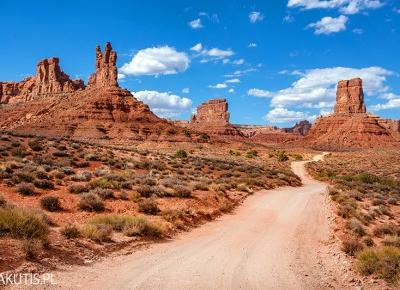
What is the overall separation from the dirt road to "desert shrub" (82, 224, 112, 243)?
1106 mm

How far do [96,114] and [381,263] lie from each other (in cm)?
9719

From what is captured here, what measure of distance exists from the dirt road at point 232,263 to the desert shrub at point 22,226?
1.55 meters

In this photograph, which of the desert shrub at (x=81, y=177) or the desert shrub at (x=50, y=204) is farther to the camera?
the desert shrub at (x=81, y=177)

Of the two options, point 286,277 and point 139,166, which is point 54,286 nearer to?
point 286,277

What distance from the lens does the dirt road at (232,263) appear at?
8.19 m

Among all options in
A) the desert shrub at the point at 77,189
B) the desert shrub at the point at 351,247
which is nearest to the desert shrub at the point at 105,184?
the desert shrub at the point at 77,189

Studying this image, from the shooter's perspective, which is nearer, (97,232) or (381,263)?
(381,263)

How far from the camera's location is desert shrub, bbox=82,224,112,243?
420 inches

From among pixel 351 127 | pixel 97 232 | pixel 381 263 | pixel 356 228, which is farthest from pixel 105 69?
pixel 381 263

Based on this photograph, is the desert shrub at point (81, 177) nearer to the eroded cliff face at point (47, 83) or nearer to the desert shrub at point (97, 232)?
the desert shrub at point (97, 232)

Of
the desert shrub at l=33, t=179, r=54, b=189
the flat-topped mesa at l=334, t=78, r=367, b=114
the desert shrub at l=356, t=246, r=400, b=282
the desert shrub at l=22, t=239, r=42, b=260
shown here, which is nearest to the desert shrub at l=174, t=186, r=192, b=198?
the desert shrub at l=33, t=179, r=54, b=189

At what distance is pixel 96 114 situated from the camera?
100812 mm

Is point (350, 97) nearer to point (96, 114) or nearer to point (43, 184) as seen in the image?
point (96, 114)

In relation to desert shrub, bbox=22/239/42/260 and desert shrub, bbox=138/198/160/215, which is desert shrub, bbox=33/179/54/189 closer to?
desert shrub, bbox=138/198/160/215
